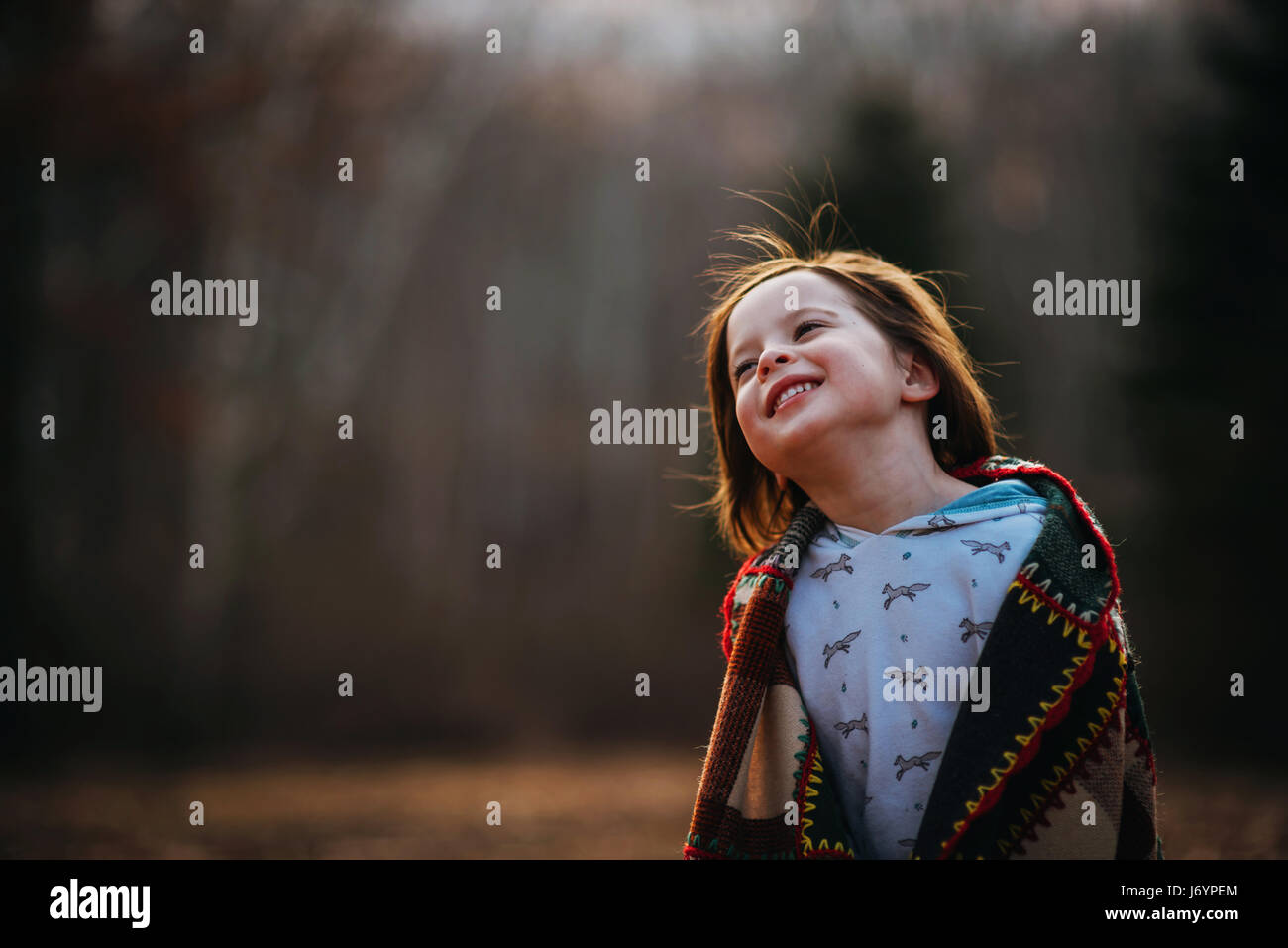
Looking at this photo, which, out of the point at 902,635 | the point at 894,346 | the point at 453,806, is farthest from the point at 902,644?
the point at 453,806

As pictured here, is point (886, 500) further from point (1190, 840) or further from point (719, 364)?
point (1190, 840)

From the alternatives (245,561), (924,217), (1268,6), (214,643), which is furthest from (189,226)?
(1268,6)

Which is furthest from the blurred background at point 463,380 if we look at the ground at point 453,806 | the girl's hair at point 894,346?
the girl's hair at point 894,346

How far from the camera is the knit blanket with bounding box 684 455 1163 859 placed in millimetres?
1292

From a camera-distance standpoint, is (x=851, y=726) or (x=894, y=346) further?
(x=894, y=346)

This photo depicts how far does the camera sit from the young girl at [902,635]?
4.30 ft

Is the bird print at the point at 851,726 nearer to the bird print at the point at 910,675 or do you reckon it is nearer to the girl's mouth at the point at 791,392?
the bird print at the point at 910,675

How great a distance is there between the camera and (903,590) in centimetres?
143

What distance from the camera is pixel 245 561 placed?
23.3 ft

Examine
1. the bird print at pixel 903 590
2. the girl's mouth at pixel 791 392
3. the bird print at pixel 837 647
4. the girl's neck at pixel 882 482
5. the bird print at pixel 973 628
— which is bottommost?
the bird print at pixel 837 647

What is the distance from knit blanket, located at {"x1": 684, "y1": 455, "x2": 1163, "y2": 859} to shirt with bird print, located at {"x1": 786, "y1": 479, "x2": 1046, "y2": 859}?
3cm

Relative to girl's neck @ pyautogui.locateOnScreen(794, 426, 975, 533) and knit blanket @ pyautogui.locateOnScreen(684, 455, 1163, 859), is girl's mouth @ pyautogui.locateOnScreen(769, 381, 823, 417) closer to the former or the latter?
girl's neck @ pyautogui.locateOnScreen(794, 426, 975, 533)

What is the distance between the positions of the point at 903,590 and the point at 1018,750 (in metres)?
0.27

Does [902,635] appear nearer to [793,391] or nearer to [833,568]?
[833,568]
